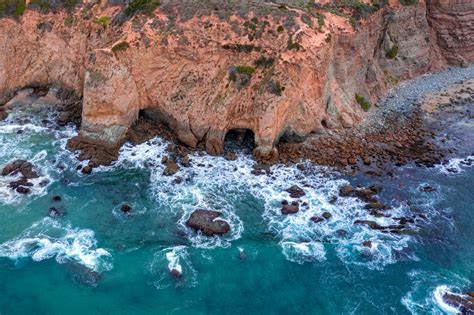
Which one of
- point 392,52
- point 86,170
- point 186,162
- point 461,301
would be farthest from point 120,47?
point 461,301

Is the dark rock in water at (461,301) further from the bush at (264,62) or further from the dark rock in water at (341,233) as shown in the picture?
the bush at (264,62)

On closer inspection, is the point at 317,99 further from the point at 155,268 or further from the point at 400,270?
the point at 155,268

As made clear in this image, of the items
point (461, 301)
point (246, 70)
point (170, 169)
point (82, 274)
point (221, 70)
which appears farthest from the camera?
point (221, 70)

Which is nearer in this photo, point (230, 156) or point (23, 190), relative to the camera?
point (23, 190)

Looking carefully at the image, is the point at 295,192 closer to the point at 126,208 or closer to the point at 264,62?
the point at 264,62

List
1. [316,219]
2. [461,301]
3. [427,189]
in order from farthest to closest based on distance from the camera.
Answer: [427,189] < [316,219] < [461,301]

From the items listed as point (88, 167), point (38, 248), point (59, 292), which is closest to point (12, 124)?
point (88, 167)
